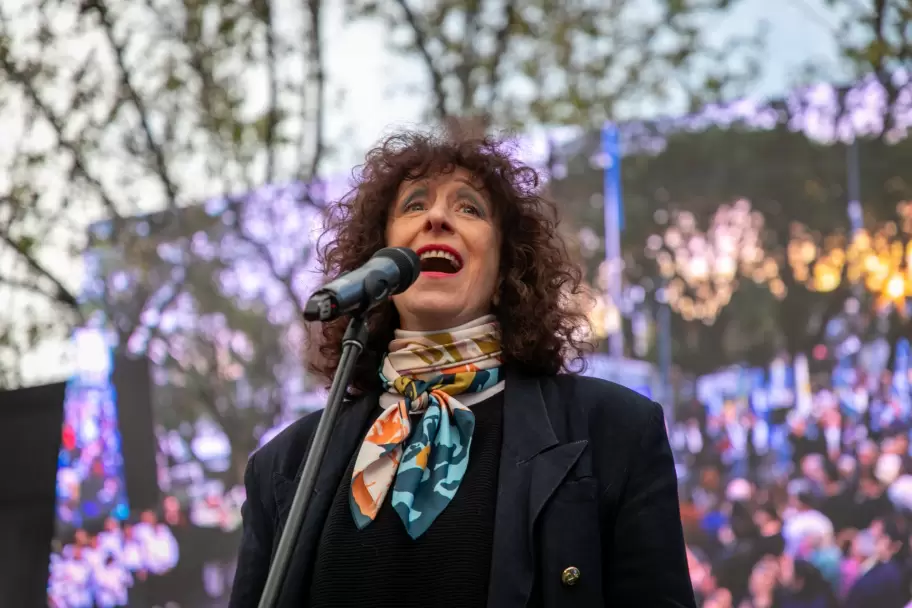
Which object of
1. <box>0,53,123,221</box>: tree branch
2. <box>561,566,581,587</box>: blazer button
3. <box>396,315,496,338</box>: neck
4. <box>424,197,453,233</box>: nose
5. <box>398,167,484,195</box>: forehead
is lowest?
<box>561,566,581,587</box>: blazer button

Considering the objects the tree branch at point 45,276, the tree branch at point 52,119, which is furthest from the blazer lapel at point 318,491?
the tree branch at point 52,119

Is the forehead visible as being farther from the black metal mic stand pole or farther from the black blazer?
the black metal mic stand pole

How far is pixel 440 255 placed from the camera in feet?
6.33

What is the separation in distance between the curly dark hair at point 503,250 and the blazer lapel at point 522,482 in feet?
0.45

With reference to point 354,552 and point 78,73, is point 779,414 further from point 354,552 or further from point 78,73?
point 78,73

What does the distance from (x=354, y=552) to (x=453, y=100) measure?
390cm

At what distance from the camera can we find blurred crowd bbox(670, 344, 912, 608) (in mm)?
3803

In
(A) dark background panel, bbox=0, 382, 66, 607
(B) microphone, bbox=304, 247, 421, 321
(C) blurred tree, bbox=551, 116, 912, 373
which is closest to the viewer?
(B) microphone, bbox=304, 247, 421, 321

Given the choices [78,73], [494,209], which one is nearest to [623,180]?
[494,209]

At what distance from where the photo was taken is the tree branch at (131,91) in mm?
5570

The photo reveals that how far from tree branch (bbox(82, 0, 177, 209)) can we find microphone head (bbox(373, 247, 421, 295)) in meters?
4.20

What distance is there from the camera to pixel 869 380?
3.94 meters

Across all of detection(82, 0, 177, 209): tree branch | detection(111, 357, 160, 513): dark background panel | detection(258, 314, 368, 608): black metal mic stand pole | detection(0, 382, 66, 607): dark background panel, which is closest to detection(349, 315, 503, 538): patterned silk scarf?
detection(258, 314, 368, 608): black metal mic stand pole

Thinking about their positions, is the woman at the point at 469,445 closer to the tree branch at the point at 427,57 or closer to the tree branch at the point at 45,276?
the tree branch at the point at 427,57
